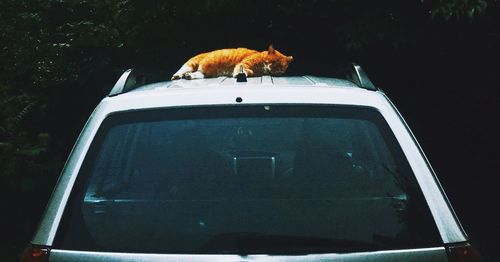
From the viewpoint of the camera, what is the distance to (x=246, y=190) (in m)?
2.61

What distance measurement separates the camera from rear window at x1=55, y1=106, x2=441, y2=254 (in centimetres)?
244

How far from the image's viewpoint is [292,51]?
23.5 feet

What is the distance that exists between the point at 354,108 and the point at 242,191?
0.52 m

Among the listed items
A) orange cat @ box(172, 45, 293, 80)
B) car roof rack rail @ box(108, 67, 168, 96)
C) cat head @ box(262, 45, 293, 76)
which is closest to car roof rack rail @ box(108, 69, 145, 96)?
car roof rack rail @ box(108, 67, 168, 96)

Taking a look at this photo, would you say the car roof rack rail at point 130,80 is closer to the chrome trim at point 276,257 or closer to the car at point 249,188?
the car at point 249,188

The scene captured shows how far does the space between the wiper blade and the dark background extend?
164 inches

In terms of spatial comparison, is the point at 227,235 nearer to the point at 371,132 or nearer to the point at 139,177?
the point at 139,177

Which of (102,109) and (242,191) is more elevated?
(102,109)

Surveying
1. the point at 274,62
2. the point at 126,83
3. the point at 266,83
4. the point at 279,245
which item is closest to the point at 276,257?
the point at 279,245

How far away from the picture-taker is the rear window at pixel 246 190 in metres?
2.44

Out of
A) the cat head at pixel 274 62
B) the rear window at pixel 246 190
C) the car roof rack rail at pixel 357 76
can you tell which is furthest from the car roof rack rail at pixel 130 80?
the car roof rack rail at pixel 357 76

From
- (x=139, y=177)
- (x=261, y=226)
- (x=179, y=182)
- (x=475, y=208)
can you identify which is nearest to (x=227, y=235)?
(x=261, y=226)

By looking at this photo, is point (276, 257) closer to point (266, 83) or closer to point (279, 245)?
point (279, 245)

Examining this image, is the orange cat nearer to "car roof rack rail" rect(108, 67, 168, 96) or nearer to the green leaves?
"car roof rack rail" rect(108, 67, 168, 96)
